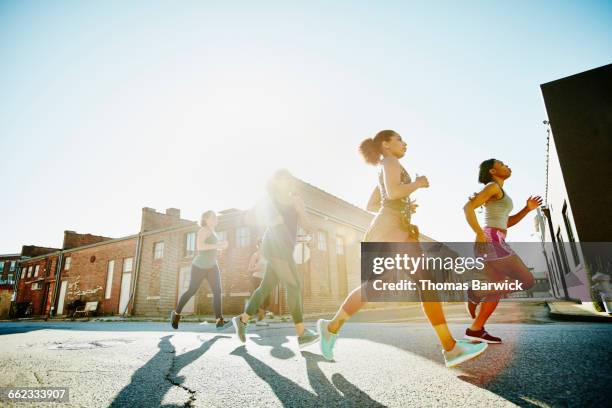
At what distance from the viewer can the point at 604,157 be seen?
7.52 m

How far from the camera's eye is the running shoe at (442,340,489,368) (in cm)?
209

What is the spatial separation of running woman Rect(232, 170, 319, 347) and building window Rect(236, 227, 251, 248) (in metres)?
11.4

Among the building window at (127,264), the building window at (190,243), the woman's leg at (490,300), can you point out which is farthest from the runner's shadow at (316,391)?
the building window at (127,264)

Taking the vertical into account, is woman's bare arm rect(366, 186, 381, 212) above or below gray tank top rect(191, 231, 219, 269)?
above

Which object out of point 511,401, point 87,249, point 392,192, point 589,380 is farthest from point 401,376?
point 87,249

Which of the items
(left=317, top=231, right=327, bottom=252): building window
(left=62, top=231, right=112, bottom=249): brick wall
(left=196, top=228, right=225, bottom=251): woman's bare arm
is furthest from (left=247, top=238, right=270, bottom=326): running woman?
(left=62, top=231, right=112, bottom=249): brick wall

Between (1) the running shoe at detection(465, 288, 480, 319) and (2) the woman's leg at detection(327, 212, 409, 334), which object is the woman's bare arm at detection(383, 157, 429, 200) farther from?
(1) the running shoe at detection(465, 288, 480, 319)

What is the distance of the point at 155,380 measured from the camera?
7.25 feet

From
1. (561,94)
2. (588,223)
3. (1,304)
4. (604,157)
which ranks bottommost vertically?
(1,304)

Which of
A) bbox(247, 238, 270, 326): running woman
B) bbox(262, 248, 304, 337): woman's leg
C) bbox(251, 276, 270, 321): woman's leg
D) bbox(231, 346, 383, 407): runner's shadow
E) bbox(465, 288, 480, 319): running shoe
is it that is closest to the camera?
bbox(231, 346, 383, 407): runner's shadow

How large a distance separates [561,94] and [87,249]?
28.9 meters

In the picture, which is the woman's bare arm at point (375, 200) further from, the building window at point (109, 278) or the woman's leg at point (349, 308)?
the building window at point (109, 278)

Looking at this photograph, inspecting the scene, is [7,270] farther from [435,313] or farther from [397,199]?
[435,313]

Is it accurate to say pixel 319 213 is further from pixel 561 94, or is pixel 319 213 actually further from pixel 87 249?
pixel 87 249
